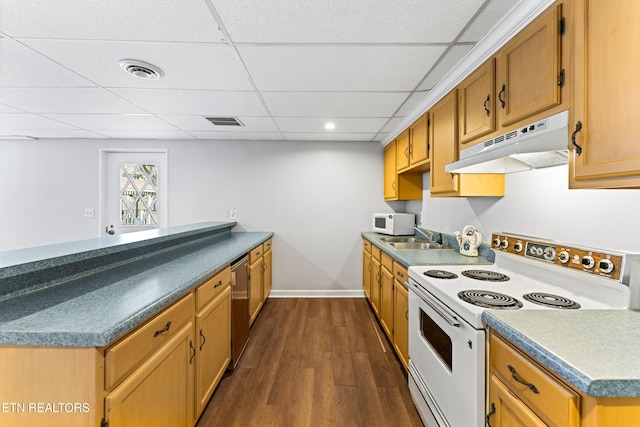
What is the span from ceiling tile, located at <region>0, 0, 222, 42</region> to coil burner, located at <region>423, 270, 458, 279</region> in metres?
1.80

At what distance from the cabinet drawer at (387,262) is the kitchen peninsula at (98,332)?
140 cm

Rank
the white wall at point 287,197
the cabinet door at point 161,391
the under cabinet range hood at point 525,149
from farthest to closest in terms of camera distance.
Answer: the white wall at point 287,197
the under cabinet range hood at point 525,149
the cabinet door at point 161,391

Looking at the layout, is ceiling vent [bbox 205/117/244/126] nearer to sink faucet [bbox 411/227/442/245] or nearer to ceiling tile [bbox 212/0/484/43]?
ceiling tile [bbox 212/0/484/43]

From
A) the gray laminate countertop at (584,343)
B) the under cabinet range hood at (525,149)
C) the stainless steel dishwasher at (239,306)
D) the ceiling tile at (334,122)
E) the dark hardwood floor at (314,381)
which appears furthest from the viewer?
the ceiling tile at (334,122)

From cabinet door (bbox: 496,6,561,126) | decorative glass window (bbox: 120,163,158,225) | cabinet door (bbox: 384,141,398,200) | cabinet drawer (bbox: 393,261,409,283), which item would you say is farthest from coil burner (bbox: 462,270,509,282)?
decorative glass window (bbox: 120,163,158,225)

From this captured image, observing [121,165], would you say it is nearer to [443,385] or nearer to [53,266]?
[53,266]

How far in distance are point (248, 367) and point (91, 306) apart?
1.44 m

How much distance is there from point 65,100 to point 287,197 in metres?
2.42

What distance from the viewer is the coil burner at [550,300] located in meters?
1.08

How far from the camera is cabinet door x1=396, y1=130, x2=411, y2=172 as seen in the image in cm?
285

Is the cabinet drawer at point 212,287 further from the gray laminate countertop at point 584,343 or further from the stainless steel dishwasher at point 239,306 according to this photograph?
the gray laminate countertop at point 584,343

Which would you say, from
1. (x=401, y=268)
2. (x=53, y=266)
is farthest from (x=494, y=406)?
(x=53, y=266)

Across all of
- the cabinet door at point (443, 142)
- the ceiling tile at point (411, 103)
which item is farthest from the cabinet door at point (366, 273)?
the ceiling tile at point (411, 103)

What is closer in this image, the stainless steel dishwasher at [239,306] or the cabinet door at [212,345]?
the cabinet door at [212,345]
